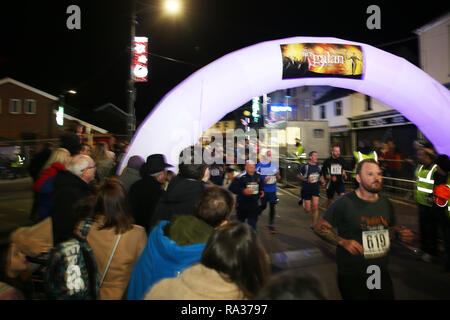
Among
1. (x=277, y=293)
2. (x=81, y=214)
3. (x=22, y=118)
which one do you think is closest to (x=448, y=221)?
(x=277, y=293)

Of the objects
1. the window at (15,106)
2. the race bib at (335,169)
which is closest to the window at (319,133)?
the race bib at (335,169)

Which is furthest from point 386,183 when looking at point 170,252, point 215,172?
point 170,252

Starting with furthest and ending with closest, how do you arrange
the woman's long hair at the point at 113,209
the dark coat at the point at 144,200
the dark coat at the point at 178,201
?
the dark coat at the point at 144,200 < the dark coat at the point at 178,201 < the woman's long hair at the point at 113,209

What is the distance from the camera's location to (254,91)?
554cm

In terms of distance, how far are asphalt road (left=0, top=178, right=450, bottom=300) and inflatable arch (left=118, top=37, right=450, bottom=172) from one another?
8.07ft

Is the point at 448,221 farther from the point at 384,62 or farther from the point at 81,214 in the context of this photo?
the point at 81,214

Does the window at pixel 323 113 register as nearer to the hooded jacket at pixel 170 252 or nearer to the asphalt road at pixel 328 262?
the asphalt road at pixel 328 262

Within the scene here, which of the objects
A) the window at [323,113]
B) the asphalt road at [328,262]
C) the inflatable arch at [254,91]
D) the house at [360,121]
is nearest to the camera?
the asphalt road at [328,262]

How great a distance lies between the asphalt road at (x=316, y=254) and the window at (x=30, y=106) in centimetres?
2275

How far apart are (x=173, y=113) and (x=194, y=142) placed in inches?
25.1

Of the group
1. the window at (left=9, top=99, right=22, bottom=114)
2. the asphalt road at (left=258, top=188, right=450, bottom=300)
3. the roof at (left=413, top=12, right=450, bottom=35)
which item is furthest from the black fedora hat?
the window at (left=9, top=99, right=22, bottom=114)

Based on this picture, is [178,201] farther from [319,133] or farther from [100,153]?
[319,133]

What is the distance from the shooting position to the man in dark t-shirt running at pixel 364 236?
2605mm

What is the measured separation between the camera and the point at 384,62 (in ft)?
18.3
